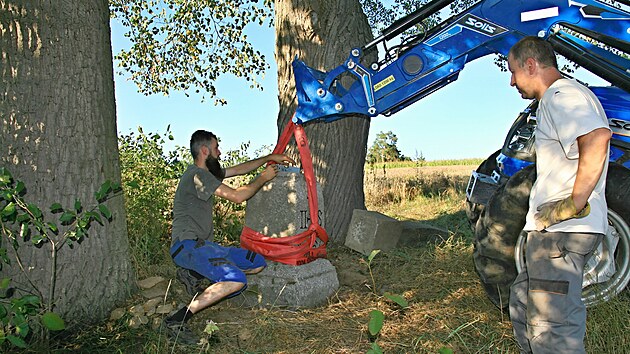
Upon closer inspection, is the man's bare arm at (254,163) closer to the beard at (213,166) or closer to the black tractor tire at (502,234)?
the beard at (213,166)

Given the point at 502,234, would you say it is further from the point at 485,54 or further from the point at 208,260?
the point at 208,260

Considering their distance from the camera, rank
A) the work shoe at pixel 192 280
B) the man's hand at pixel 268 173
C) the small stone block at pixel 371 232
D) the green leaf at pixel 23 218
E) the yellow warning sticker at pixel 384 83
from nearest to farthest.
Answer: the green leaf at pixel 23 218 → the work shoe at pixel 192 280 → the man's hand at pixel 268 173 → the yellow warning sticker at pixel 384 83 → the small stone block at pixel 371 232

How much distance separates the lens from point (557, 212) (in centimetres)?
304

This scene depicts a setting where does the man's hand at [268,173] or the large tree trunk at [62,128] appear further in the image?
the man's hand at [268,173]

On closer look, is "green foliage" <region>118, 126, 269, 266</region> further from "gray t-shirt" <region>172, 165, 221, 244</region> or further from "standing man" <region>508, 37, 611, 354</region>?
"standing man" <region>508, 37, 611, 354</region>

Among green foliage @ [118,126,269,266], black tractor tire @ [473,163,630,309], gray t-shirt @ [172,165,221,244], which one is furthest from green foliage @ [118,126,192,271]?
black tractor tire @ [473,163,630,309]

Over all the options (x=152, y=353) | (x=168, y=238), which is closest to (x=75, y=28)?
(x=152, y=353)

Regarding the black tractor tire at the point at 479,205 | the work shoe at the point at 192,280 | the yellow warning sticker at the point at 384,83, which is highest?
the yellow warning sticker at the point at 384,83

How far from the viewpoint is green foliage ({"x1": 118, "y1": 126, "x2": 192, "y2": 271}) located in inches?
246

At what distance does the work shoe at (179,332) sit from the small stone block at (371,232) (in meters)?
2.75

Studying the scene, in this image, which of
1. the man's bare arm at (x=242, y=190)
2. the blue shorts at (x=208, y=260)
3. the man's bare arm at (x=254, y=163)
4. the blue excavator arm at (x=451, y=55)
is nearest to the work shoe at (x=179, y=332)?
the blue shorts at (x=208, y=260)

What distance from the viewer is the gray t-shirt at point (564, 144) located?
3.00 m

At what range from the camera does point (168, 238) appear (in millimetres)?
6879

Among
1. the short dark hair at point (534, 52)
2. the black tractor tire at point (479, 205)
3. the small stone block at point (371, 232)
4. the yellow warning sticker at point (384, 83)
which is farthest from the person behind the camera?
the small stone block at point (371, 232)
